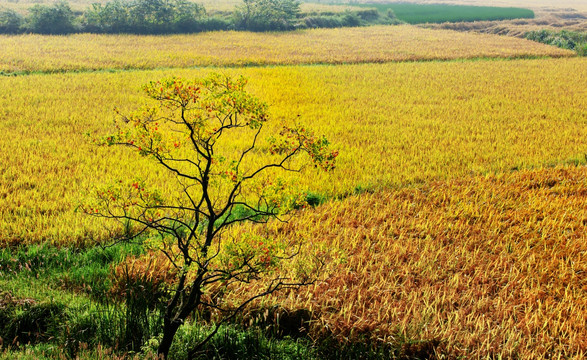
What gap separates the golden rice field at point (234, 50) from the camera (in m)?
22.8

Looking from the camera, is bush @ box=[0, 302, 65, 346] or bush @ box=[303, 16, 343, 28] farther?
bush @ box=[303, 16, 343, 28]

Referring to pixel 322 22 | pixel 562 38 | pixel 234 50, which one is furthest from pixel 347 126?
pixel 322 22

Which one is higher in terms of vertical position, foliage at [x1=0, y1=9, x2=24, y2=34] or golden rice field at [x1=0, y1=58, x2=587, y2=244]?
foliage at [x1=0, y1=9, x2=24, y2=34]

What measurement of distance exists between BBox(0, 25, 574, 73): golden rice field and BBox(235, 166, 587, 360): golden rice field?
14.3 meters

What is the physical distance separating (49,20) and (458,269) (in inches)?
1440

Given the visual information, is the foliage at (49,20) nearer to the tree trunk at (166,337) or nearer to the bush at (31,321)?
the bush at (31,321)

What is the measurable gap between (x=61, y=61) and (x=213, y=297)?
2162 cm

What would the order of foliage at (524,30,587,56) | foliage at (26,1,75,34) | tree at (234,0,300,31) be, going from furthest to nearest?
tree at (234,0,300,31) → foliage at (524,30,587,56) → foliage at (26,1,75,34)

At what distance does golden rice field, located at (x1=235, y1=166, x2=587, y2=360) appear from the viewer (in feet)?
12.7

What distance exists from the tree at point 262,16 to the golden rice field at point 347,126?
2049cm

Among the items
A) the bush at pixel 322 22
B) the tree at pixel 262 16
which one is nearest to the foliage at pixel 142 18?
the tree at pixel 262 16

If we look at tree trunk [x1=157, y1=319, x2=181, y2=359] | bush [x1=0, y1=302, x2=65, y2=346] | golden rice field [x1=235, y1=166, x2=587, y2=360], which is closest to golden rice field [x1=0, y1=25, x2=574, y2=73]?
golden rice field [x1=235, y1=166, x2=587, y2=360]

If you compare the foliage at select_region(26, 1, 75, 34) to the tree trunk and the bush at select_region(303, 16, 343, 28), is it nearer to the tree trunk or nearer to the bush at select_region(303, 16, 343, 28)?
the bush at select_region(303, 16, 343, 28)

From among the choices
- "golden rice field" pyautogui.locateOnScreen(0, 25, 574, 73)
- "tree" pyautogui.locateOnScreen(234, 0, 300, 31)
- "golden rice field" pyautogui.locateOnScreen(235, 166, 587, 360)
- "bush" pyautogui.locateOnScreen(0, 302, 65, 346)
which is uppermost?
"tree" pyautogui.locateOnScreen(234, 0, 300, 31)
